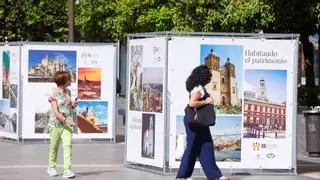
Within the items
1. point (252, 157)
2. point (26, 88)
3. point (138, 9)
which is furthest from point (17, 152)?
point (138, 9)

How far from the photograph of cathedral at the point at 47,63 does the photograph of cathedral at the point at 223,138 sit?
5915 millimetres

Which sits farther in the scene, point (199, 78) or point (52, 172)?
point (52, 172)

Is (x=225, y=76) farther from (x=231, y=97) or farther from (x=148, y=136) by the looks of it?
(x=148, y=136)

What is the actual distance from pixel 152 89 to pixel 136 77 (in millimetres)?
595

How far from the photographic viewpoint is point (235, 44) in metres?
12.3

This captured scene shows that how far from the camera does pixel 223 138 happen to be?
12.3 m

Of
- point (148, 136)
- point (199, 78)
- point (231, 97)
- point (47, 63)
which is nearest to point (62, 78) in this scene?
point (148, 136)

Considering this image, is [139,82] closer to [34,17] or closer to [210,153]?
[210,153]

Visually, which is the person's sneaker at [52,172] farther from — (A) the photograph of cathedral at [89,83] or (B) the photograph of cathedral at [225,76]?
(A) the photograph of cathedral at [89,83]

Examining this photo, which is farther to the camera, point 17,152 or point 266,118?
point 17,152

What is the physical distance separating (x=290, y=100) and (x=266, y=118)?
50cm

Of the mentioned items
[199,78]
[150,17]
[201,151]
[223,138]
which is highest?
[150,17]

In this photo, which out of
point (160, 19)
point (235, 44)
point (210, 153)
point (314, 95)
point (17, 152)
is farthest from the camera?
point (160, 19)

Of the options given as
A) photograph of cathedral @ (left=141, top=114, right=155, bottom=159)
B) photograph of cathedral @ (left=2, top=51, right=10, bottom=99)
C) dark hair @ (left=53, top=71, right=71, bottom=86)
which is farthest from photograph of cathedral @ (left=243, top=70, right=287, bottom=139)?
photograph of cathedral @ (left=2, top=51, right=10, bottom=99)
